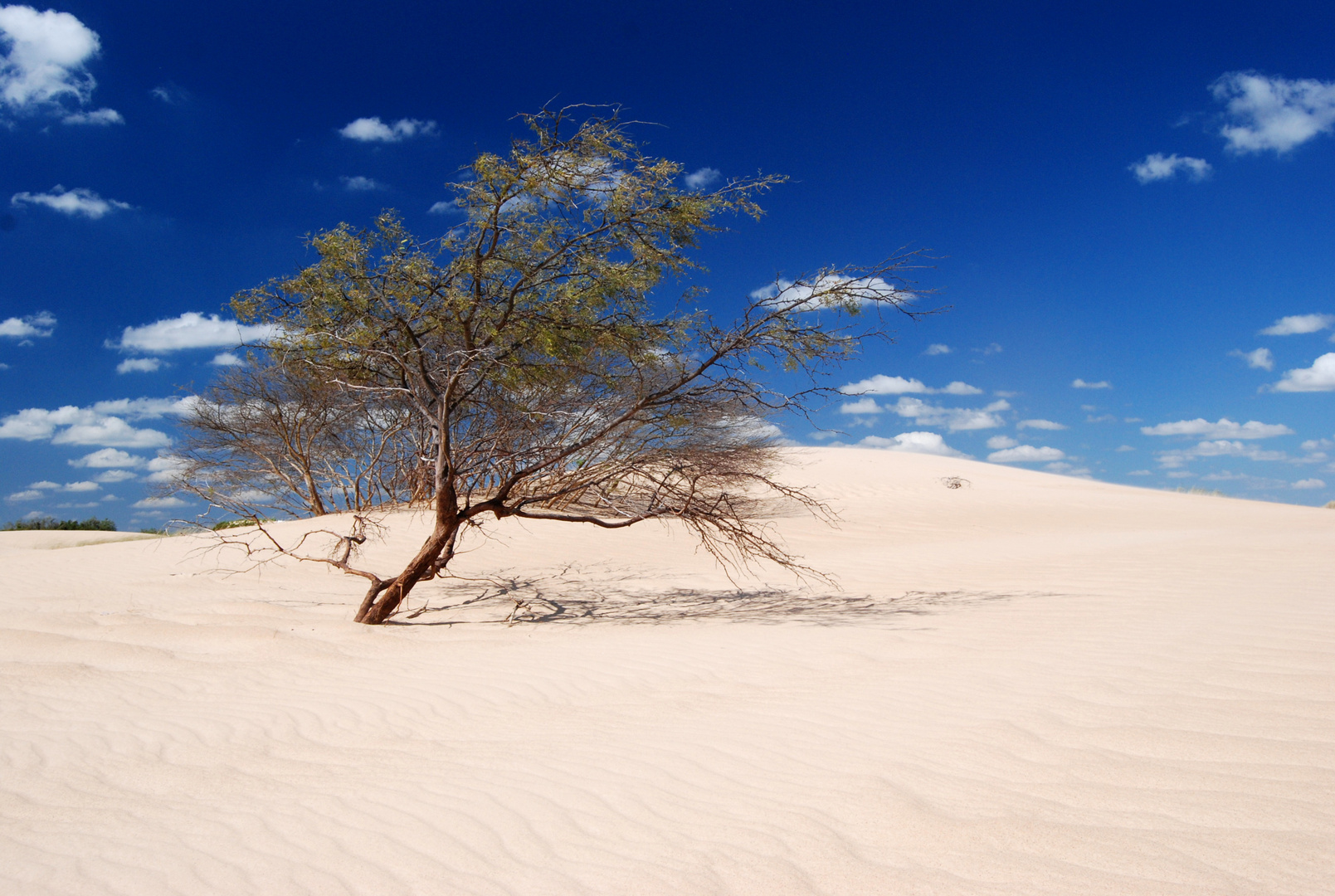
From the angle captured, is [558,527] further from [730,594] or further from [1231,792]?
[1231,792]

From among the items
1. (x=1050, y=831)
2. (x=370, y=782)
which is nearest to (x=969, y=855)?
(x=1050, y=831)

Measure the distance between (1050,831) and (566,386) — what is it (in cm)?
759

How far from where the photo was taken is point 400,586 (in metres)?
8.10

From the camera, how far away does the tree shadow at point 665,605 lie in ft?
26.7

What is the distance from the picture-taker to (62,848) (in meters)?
3.09

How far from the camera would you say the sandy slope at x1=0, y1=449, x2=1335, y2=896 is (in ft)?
9.07

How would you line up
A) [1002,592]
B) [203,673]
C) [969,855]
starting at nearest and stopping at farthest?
[969,855] → [203,673] → [1002,592]

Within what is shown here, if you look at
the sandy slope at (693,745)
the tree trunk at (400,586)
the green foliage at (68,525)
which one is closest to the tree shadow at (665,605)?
the sandy slope at (693,745)

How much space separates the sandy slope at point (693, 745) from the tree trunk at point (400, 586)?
0.87 ft

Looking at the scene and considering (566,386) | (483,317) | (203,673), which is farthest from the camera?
(566,386)

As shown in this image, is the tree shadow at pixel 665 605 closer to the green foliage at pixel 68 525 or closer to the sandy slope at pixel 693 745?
the sandy slope at pixel 693 745

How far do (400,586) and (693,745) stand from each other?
16.5 ft

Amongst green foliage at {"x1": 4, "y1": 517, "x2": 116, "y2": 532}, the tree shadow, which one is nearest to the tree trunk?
the tree shadow

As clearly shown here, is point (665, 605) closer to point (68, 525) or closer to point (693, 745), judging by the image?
point (693, 745)
